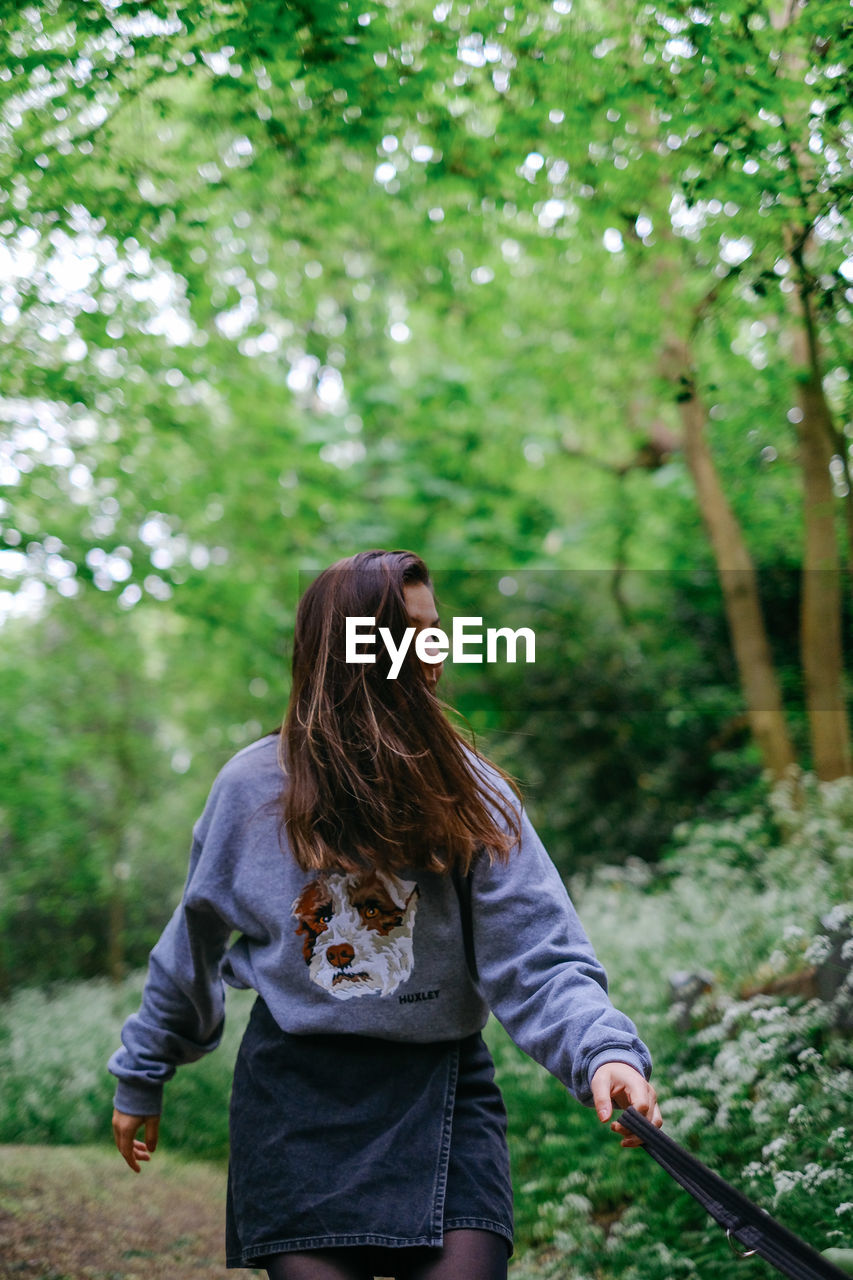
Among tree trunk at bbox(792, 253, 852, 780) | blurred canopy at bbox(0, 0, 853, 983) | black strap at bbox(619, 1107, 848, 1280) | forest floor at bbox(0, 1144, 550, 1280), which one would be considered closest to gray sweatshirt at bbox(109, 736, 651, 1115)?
black strap at bbox(619, 1107, 848, 1280)

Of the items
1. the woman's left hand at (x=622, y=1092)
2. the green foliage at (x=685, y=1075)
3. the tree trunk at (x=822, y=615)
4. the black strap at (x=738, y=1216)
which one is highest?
the tree trunk at (x=822, y=615)

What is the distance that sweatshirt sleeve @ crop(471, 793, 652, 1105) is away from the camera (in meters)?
1.53

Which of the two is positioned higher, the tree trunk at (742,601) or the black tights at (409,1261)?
the tree trunk at (742,601)

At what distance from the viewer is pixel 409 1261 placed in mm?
1610

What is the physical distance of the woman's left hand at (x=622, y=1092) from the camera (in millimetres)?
1424

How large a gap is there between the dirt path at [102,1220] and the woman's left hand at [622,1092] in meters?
2.22

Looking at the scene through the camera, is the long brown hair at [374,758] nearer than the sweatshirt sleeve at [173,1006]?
Yes

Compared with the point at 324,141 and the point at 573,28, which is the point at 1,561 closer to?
the point at 324,141

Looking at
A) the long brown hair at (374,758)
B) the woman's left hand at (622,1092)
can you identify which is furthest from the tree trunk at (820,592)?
the woman's left hand at (622,1092)

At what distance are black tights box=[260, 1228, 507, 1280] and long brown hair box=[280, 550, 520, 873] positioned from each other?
1.98 ft

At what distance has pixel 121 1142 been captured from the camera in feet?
6.57

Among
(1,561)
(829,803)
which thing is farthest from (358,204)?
(829,803)

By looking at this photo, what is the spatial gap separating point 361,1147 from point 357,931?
1.16 feet

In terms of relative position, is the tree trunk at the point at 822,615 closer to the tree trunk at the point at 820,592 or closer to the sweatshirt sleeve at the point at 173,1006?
the tree trunk at the point at 820,592
